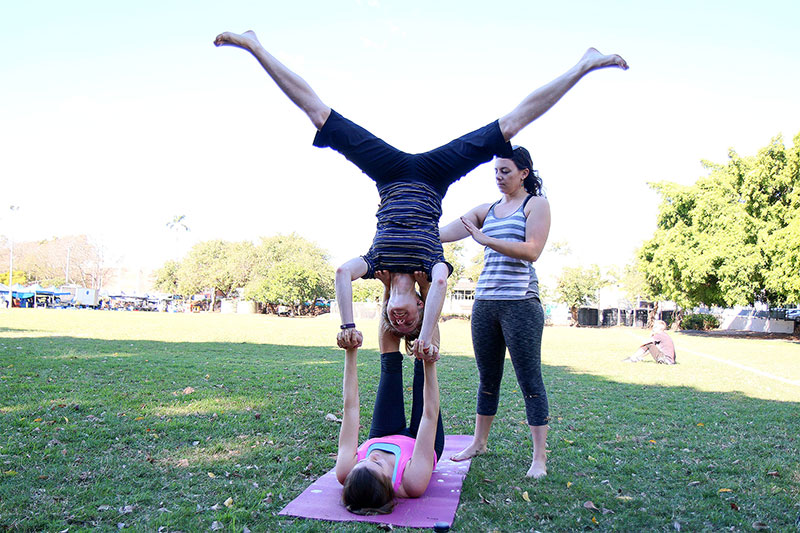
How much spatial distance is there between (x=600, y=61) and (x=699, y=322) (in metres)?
44.6

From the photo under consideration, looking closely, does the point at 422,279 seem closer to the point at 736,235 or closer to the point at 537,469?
the point at 537,469

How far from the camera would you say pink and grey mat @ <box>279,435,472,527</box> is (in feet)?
10.5

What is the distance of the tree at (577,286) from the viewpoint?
50.3 meters

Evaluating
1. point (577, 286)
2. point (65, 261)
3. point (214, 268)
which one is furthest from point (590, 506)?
point (65, 261)

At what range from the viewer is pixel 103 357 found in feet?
35.5

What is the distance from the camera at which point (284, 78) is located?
3539 millimetres

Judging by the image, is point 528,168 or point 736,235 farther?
point 736,235

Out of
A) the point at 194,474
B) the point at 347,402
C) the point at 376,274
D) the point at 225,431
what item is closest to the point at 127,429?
the point at 225,431

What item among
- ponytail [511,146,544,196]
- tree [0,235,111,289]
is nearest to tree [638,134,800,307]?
ponytail [511,146,544,196]

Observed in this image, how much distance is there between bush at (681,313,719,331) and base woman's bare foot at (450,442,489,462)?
1683 inches

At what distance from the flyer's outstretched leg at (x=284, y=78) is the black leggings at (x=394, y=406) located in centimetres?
181

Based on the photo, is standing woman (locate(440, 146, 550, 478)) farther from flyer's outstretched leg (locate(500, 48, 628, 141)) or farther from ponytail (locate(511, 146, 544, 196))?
flyer's outstretched leg (locate(500, 48, 628, 141))

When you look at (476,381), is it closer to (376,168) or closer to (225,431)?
(225,431)

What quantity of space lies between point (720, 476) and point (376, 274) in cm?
304
